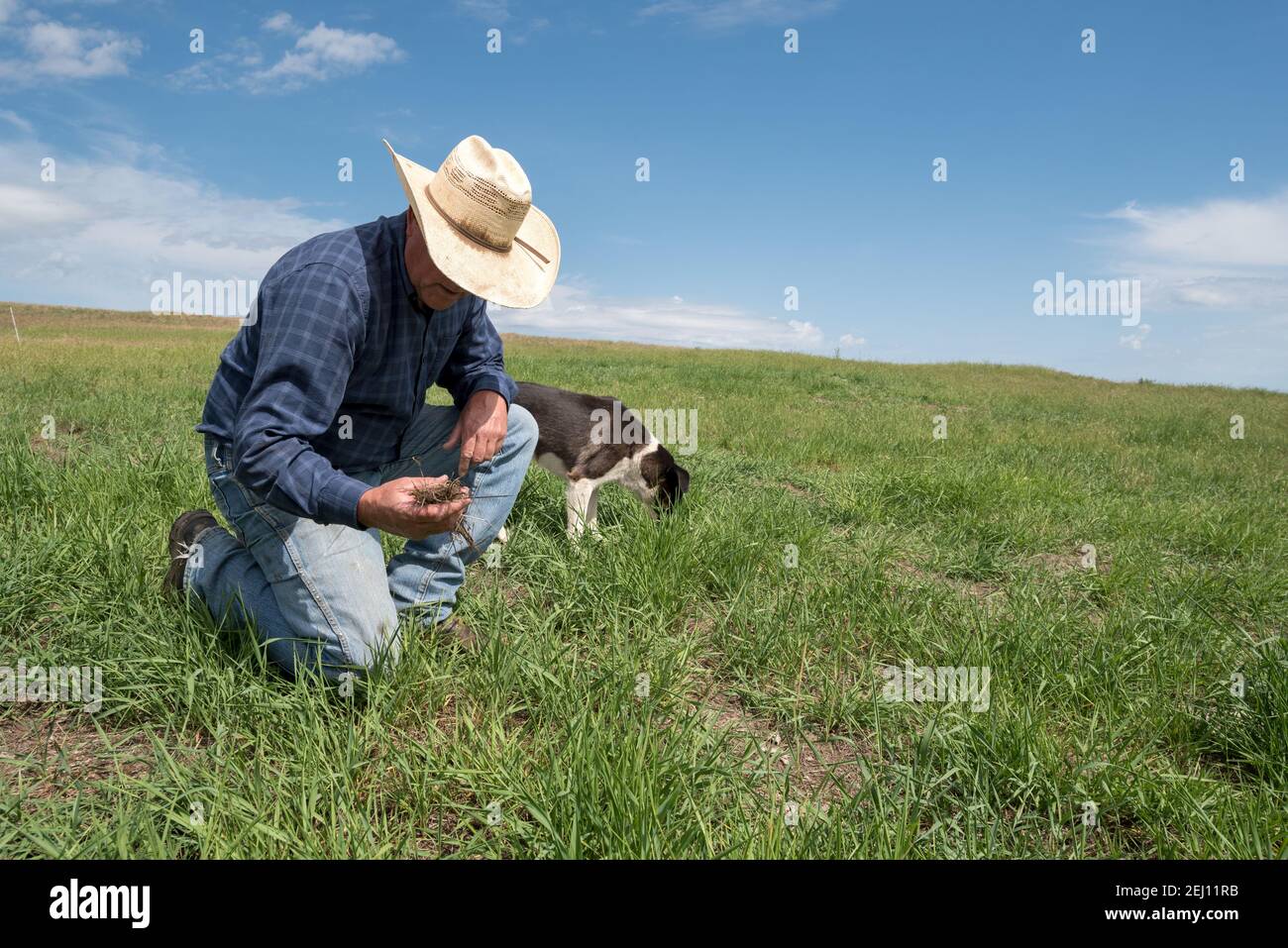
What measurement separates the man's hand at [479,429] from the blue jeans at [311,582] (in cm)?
23

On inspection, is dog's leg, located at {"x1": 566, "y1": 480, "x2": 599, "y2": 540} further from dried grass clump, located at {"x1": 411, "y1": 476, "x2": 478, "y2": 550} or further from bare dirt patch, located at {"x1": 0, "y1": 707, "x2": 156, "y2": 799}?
bare dirt patch, located at {"x1": 0, "y1": 707, "x2": 156, "y2": 799}

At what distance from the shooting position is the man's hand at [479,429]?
3188 millimetres

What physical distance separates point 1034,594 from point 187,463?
5.16 m

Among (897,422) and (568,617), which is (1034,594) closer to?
(568,617)

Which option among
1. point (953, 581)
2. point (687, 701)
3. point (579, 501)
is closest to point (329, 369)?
point (687, 701)

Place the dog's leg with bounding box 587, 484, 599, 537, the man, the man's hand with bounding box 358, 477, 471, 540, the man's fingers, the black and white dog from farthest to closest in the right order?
the black and white dog
the dog's leg with bounding box 587, 484, 599, 537
the man's fingers
the man
the man's hand with bounding box 358, 477, 471, 540

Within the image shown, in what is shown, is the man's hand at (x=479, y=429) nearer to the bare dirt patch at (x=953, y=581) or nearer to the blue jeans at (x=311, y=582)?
the blue jeans at (x=311, y=582)

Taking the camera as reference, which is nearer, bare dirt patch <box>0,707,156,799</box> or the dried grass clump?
bare dirt patch <box>0,707,156,799</box>

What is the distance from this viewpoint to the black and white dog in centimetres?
495

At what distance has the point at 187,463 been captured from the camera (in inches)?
178

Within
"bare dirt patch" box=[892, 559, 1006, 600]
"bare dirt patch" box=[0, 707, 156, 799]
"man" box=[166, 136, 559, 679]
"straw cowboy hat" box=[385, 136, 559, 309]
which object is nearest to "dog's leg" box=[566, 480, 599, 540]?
"man" box=[166, 136, 559, 679]

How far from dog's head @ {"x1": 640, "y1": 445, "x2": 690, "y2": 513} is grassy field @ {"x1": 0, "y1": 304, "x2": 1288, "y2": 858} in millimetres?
218
